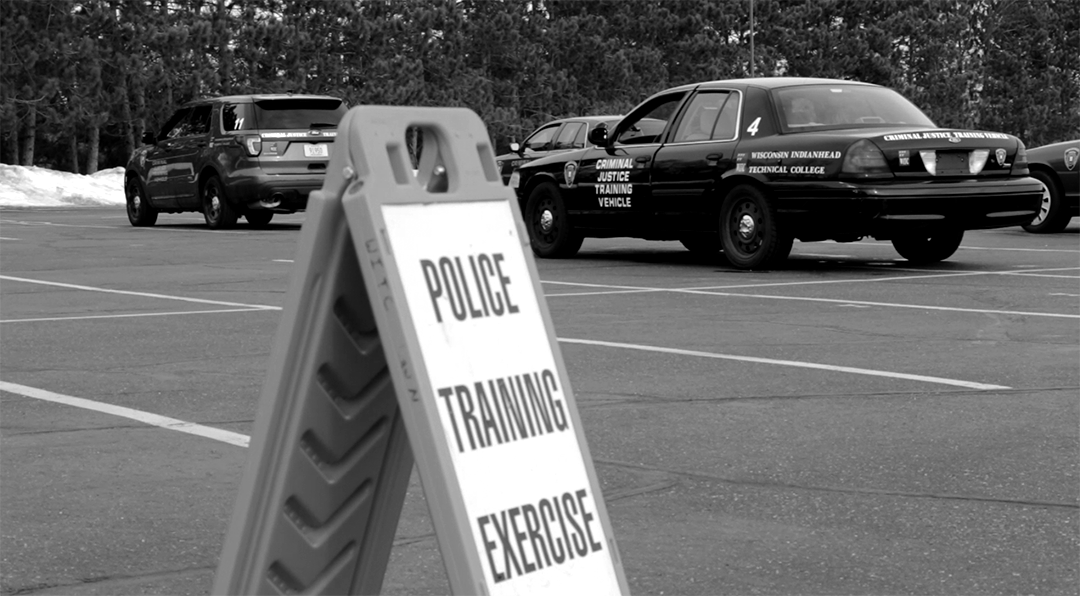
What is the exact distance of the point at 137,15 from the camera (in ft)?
145

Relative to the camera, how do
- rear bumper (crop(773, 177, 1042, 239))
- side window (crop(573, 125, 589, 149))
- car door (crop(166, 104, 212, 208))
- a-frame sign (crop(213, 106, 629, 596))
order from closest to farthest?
a-frame sign (crop(213, 106, 629, 596)), rear bumper (crop(773, 177, 1042, 239)), car door (crop(166, 104, 212, 208)), side window (crop(573, 125, 589, 149))

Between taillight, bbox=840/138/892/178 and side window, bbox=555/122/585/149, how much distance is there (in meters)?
10.0

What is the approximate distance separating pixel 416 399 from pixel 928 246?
1219 centimetres

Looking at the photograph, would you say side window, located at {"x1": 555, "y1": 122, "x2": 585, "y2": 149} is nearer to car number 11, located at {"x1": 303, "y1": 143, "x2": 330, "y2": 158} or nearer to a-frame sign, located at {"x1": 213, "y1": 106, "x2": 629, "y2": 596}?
car number 11, located at {"x1": 303, "y1": 143, "x2": 330, "y2": 158}

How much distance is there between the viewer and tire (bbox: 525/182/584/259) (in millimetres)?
14984

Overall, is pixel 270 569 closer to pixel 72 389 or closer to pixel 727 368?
pixel 72 389

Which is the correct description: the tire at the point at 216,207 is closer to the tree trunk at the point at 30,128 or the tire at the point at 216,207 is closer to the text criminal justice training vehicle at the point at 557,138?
the text criminal justice training vehicle at the point at 557,138

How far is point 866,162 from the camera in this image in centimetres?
1246

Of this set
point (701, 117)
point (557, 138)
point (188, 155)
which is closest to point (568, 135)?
point (557, 138)

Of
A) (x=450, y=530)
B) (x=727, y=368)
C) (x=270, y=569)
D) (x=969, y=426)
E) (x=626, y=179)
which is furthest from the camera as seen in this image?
(x=626, y=179)

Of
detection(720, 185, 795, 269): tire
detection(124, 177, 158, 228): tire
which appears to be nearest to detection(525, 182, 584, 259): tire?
detection(720, 185, 795, 269): tire

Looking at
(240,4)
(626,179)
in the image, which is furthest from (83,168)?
(626,179)

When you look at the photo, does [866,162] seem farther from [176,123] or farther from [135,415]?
[176,123]

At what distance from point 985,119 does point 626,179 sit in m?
61.8
